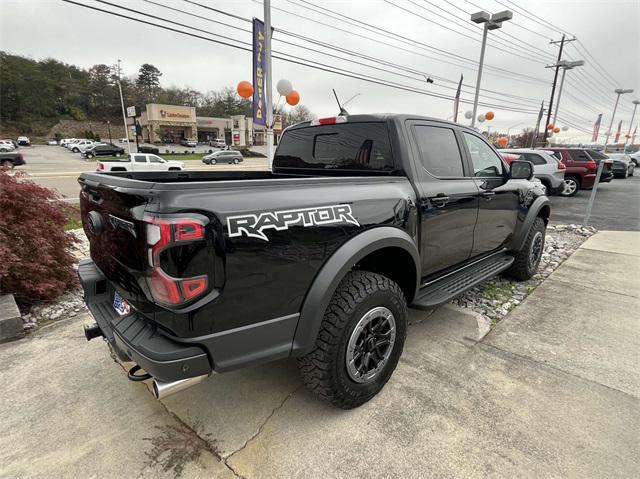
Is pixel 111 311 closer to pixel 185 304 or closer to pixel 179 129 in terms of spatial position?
pixel 185 304

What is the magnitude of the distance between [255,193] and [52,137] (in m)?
83.1

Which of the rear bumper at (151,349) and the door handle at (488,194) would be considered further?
the door handle at (488,194)

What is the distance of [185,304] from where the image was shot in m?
1.48

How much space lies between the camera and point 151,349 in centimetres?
153

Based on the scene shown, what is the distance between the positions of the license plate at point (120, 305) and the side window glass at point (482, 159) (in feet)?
9.82

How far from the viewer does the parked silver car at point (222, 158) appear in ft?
118

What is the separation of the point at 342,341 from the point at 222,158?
38450mm

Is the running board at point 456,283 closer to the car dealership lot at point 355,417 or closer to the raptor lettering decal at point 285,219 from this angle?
the car dealership lot at point 355,417

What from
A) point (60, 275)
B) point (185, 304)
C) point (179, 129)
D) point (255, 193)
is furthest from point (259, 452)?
point (179, 129)

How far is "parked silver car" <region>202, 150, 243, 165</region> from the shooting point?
35947 millimetres

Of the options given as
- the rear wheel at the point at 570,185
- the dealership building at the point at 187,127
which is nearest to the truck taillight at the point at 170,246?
the rear wheel at the point at 570,185

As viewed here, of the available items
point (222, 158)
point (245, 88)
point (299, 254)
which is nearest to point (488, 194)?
point (299, 254)

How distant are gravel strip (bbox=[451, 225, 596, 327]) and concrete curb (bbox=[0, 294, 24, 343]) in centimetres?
379

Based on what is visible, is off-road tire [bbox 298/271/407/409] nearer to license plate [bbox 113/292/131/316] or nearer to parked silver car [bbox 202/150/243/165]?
license plate [bbox 113/292/131/316]
